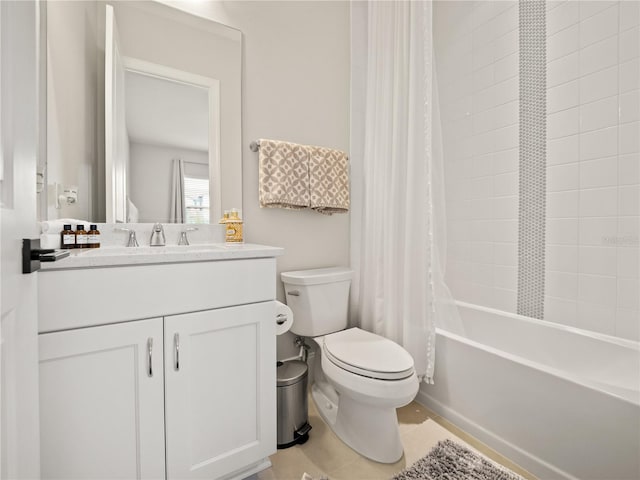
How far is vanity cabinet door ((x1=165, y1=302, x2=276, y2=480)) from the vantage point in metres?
1.03

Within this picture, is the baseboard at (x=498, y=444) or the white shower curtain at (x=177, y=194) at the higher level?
the white shower curtain at (x=177, y=194)

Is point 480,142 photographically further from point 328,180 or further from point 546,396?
point 546,396

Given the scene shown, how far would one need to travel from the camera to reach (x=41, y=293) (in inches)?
33.0

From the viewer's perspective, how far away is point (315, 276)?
172 cm

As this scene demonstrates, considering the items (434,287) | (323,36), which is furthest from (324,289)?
(323,36)

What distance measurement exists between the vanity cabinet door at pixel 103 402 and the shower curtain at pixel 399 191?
1.19 metres

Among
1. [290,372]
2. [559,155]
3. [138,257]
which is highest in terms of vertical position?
[559,155]

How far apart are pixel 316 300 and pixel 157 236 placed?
0.84 metres

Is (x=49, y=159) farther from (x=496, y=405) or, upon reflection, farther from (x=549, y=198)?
(x=549, y=198)

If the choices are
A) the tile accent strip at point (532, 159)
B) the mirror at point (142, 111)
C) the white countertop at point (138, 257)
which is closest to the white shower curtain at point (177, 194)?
the mirror at point (142, 111)

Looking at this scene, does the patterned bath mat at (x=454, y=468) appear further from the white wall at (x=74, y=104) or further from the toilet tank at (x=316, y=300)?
the white wall at (x=74, y=104)

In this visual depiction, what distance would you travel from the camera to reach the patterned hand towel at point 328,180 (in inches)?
72.8

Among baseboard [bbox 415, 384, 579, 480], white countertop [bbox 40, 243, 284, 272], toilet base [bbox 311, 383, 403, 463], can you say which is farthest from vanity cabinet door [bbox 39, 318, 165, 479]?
baseboard [bbox 415, 384, 579, 480]

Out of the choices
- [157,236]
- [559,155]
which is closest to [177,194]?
[157,236]
